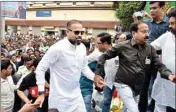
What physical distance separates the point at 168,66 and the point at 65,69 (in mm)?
1379

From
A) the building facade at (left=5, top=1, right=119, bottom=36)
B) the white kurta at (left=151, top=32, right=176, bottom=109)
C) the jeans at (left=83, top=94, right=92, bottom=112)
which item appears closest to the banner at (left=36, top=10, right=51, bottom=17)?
the building facade at (left=5, top=1, right=119, bottom=36)

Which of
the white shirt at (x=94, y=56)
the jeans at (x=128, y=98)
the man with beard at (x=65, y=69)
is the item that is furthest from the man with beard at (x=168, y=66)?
the white shirt at (x=94, y=56)

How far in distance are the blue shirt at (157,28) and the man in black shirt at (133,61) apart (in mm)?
252

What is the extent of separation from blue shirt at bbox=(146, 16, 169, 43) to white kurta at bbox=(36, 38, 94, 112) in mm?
808

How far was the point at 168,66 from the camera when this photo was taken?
3426mm

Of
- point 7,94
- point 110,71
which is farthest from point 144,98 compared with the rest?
point 7,94

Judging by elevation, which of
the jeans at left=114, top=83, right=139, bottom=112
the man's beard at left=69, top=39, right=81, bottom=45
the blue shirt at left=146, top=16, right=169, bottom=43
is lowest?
the jeans at left=114, top=83, right=139, bottom=112

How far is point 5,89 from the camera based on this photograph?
5.20 m

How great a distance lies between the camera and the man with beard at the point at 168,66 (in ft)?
10.8

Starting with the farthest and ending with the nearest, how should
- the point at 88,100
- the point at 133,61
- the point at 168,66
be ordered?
the point at 88,100 → the point at 133,61 → the point at 168,66

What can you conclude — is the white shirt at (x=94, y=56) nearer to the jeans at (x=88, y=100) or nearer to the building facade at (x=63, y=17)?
the building facade at (x=63, y=17)

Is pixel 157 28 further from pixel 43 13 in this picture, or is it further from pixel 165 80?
pixel 43 13

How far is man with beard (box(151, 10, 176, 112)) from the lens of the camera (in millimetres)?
3294

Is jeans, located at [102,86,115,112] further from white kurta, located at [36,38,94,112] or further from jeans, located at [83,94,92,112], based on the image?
white kurta, located at [36,38,94,112]
